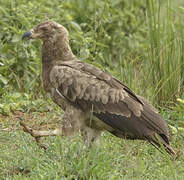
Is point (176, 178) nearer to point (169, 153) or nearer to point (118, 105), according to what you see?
point (169, 153)

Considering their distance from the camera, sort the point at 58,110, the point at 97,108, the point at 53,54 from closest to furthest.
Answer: the point at 97,108 < the point at 53,54 < the point at 58,110

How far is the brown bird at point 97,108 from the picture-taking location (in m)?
6.00

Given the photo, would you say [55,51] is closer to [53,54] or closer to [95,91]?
[53,54]

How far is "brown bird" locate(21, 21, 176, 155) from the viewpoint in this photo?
5996mm

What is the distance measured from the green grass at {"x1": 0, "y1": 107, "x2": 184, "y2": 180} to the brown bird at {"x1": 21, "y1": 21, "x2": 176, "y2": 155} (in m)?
0.17

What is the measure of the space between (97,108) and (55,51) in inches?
37.3

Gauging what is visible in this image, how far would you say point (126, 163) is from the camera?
18.8ft

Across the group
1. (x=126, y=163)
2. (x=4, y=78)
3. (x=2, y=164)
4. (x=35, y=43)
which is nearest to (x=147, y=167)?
(x=126, y=163)

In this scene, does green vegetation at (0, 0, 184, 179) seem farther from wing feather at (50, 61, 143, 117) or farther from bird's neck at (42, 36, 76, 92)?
bird's neck at (42, 36, 76, 92)

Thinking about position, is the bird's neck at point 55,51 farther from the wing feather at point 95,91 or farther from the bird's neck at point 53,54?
the wing feather at point 95,91

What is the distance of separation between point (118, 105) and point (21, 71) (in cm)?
291

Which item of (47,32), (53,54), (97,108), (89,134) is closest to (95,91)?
(97,108)

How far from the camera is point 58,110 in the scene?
786 centimetres

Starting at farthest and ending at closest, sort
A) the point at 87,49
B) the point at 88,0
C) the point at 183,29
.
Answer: the point at 88,0 < the point at 87,49 < the point at 183,29
